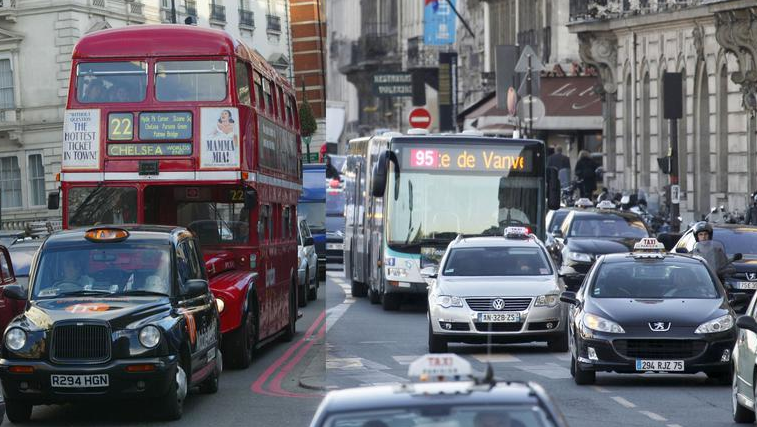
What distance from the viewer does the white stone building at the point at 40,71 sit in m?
24.3

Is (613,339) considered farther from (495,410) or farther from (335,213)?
(335,213)

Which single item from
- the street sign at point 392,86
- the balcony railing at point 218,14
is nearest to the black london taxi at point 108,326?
the balcony railing at point 218,14

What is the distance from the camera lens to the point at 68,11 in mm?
25734

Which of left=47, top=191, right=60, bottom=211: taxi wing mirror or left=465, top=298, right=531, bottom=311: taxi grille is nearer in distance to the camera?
left=47, top=191, right=60, bottom=211: taxi wing mirror

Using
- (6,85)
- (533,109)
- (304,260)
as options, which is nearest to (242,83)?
(6,85)

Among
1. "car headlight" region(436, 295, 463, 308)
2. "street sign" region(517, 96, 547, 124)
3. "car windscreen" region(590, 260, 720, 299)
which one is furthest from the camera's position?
"street sign" region(517, 96, 547, 124)

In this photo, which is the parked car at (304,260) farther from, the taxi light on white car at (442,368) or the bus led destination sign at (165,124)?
the taxi light on white car at (442,368)

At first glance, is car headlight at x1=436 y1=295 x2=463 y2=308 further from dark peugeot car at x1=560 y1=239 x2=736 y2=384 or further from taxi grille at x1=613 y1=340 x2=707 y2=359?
taxi grille at x1=613 y1=340 x2=707 y2=359

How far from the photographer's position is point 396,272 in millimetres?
32688

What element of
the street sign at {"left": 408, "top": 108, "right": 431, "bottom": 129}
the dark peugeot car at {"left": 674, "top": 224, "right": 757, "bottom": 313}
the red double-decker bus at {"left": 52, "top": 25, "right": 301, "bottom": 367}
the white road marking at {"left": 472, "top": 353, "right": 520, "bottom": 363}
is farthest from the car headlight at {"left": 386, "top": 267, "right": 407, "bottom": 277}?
the street sign at {"left": 408, "top": 108, "right": 431, "bottom": 129}

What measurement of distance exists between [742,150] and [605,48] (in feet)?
43.7

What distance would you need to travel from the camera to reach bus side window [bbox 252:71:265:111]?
76.3ft

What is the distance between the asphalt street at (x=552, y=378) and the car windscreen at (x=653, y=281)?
885 millimetres

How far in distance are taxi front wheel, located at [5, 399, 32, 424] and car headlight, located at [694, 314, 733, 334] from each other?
6450 millimetres
